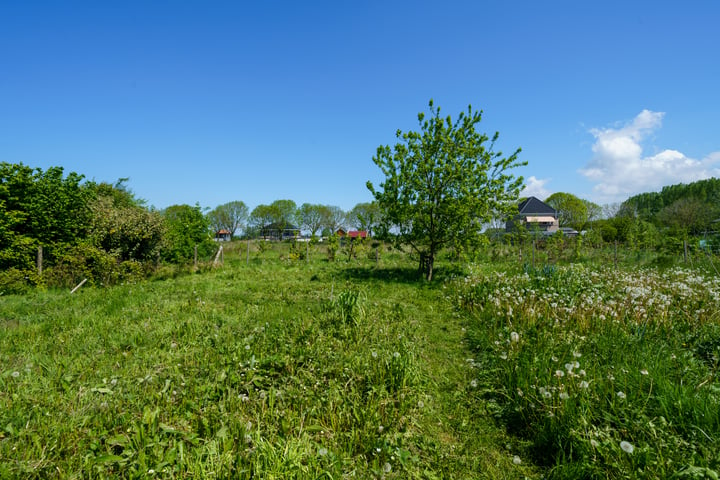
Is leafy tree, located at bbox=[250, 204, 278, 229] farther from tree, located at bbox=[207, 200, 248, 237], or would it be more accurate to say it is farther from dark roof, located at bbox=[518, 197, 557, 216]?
dark roof, located at bbox=[518, 197, 557, 216]

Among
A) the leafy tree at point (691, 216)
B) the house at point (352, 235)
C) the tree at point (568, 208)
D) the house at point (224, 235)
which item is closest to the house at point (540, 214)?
the tree at point (568, 208)

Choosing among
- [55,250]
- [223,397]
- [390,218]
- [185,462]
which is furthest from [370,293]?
[55,250]

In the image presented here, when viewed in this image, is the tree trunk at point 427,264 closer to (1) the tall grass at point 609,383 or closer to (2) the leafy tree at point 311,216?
(1) the tall grass at point 609,383

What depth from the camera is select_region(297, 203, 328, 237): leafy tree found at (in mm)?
63844

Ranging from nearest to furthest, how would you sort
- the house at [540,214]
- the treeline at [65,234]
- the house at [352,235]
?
the treeline at [65,234] → the house at [352,235] → the house at [540,214]

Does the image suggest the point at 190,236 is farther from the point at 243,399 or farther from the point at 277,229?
the point at 277,229

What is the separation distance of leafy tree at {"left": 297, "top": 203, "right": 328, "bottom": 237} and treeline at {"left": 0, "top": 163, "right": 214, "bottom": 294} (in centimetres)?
5021

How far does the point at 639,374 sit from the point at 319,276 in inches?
398

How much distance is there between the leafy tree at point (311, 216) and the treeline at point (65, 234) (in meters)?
50.2

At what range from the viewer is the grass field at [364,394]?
2371mm

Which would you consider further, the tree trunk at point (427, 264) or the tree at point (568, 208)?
the tree at point (568, 208)

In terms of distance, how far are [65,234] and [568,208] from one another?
62.9 meters

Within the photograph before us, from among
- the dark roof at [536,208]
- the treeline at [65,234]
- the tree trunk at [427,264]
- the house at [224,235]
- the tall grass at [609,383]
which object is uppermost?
the dark roof at [536,208]

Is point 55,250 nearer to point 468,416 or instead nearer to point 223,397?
point 223,397
